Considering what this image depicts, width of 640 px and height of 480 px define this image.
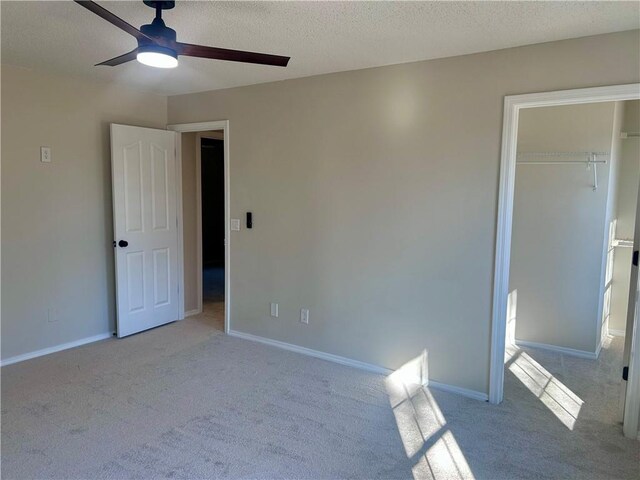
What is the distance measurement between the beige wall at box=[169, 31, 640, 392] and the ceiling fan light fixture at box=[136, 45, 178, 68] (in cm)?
165

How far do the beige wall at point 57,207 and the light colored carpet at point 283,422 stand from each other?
1.48 ft

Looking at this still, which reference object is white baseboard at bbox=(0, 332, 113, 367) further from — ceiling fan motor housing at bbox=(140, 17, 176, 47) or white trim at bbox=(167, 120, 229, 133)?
ceiling fan motor housing at bbox=(140, 17, 176, 47)

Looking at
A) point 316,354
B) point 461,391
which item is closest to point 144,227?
point 316,354

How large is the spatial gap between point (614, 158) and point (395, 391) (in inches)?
112

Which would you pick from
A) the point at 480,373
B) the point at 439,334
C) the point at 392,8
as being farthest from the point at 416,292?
the point at 392,8

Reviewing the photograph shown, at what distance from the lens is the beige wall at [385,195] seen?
9.77 feet

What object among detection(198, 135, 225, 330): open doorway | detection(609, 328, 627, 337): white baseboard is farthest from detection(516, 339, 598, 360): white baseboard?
detection(198, 135, 225, 330): open doorway

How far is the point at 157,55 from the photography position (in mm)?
2129

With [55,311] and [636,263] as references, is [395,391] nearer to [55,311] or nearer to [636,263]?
[636,263]

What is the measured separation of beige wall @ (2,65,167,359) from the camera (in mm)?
3549

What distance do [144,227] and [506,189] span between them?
3.35 meters

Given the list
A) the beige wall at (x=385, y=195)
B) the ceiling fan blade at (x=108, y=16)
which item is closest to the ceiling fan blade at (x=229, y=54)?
the ceiling fan blade at (x=108, y=16)

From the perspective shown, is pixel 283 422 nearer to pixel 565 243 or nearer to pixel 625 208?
pixel 565 243

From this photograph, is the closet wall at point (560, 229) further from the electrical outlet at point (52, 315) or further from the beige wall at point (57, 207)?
the electrical outlet at point (52, 315)
